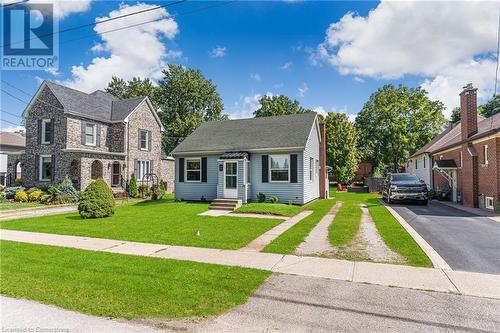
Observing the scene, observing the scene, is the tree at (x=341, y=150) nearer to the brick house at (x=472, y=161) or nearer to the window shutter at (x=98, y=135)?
the brick house at (x=472, y=161)

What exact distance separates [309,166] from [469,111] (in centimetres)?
986

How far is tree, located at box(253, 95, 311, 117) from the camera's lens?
141ft

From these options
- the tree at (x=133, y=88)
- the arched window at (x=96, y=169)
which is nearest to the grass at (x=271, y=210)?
the arched window at (x=96, y=169)

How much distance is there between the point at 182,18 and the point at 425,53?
36.0ft

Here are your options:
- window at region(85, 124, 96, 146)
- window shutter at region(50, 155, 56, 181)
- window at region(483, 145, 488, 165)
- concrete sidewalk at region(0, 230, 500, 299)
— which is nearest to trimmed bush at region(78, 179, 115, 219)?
concrete sidewalk at region(0, 230, 500, 299)

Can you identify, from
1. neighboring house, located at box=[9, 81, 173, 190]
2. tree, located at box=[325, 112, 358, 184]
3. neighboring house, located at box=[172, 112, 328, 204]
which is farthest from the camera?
tree, located at box=[325, 112, 358, 184]

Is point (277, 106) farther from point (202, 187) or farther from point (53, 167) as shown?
point (53, 167)

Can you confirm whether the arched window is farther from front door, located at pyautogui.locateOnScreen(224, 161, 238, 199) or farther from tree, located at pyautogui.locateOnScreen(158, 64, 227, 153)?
tree, located at pyautogui.locateOnScreen(158, 64, 227, 153)

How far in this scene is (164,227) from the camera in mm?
10508

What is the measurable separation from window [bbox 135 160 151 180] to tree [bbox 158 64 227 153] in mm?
14940

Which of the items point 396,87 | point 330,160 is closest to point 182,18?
point 330,160

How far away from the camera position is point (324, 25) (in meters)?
12.9

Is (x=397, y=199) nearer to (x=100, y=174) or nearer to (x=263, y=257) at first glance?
(x=263, y=257)
